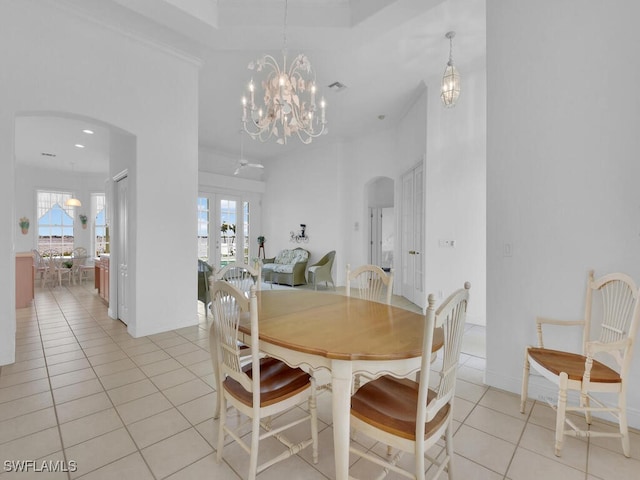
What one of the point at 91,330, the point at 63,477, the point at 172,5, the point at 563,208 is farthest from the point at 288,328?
the point at 91,330

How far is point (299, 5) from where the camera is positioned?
3.12 meters

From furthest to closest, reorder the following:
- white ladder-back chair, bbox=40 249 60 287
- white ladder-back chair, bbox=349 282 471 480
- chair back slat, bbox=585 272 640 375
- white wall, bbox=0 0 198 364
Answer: white ladder-back chair, bbox=40 249 60 287 → white wall, bbox=0 0 198 364 → chair back slat, bbox=585 272 640 375 → white ladder-back chair, bbox=349 282 471 480

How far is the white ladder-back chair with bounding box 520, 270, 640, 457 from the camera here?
169 centimetres

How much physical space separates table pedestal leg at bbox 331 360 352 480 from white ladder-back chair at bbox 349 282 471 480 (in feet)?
0.25

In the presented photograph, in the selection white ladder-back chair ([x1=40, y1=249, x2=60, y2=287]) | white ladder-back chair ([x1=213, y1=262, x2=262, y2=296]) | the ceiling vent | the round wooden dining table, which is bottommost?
white ladder-back chair ([x1=40, y1=249, x2=60, y2=287])

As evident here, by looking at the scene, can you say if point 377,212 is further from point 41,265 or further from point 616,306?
point 41,265

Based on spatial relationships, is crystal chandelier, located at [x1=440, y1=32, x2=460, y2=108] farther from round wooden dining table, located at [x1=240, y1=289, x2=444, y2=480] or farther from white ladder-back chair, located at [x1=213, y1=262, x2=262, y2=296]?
white ladder-back chair, located at [x1=213, y1=262, x2=262, y2=296]

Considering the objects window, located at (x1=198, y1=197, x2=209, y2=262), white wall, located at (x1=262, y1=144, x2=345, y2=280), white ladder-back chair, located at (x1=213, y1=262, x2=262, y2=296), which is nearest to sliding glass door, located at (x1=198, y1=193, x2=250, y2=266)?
window, located at (x1=198, y1=197, x2=209, y2=262)

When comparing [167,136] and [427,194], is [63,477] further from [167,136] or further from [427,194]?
[427,194]

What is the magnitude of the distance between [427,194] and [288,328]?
3.56 meters

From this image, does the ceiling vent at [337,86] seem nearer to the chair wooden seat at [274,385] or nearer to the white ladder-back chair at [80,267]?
the chair wooden seat at [274,385]

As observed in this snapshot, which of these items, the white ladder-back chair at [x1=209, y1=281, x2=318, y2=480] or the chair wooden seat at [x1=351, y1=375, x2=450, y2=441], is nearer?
the chair wooden seat at [x1=351, y1=375, x2=450, y2=441]

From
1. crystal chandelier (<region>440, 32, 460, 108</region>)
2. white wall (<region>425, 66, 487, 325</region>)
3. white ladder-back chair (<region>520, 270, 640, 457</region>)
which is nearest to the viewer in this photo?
white ladder-back chair (<region>520, 270, 640, 457</region>)

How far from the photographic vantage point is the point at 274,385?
5.23 feet
